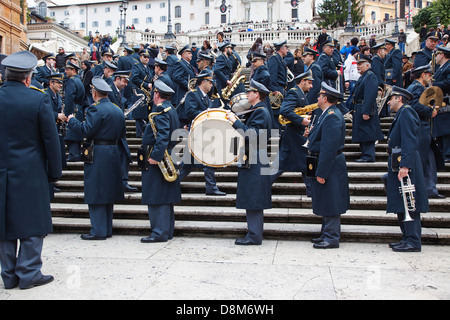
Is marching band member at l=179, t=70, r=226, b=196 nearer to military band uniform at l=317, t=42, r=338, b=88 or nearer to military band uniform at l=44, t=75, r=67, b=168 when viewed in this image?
military band uniform at l=44, t=75, r=67, b=168

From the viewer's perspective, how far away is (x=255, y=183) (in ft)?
20.8

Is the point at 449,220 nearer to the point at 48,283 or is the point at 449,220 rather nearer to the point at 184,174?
the point at 184,174

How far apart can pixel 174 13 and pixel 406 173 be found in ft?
287

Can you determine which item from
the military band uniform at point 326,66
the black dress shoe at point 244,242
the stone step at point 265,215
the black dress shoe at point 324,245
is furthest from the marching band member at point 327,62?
the black dress shoe at point 244,242

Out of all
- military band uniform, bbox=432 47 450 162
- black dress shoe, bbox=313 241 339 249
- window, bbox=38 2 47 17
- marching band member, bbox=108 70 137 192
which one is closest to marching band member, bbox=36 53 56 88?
marching band member, bbox=108 70 137 192

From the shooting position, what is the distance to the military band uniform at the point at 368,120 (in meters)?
9.19

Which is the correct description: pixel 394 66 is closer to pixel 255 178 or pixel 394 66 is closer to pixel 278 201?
pixel 278 201

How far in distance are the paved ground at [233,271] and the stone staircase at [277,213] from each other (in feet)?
0.84

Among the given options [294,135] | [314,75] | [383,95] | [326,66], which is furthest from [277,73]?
[383,95]

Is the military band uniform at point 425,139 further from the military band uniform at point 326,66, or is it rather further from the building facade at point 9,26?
the building facade at point 9,26

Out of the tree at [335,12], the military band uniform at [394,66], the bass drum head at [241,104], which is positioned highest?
the tree at [335,12]

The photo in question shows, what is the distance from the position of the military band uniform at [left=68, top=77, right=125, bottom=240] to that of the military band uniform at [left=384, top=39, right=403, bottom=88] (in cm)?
882

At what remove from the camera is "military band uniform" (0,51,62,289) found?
466cm
